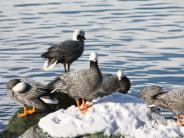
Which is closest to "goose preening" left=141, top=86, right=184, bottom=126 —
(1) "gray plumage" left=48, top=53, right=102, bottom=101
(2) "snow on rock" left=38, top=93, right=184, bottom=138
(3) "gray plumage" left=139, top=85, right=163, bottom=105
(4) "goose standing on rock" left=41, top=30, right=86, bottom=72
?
(3) "gray plumage" left=139, top=85, right=163, bottom=105

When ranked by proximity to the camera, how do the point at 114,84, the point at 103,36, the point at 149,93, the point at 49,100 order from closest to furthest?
the point at 149,93
the point at 49,100
the point at 114,84
the point at 103,36

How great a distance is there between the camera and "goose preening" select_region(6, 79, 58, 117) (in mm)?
15734

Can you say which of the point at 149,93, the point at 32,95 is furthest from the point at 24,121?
the point at 149,93

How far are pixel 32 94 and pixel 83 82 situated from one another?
1407 mm

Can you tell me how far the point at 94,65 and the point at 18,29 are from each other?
56.3 feet

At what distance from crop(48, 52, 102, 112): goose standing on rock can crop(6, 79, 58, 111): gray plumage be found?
442mm

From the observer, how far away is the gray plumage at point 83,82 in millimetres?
15000

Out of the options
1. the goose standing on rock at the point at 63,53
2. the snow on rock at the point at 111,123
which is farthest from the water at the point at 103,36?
the snow on rock at the point at 111,123

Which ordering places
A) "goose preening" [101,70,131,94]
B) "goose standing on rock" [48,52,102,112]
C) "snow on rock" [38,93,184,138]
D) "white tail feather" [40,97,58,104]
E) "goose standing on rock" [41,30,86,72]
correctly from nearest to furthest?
"snow on rock" [38,93,184,138], "goose standing on rock" [48,52,102,112], "white tail feather" [40,97,58,104], "goose preening" [101,70,131,94], "goose standing on rock" [41,30,86,72]

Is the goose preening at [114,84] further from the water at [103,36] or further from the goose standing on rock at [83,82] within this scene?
the water at [103,36]

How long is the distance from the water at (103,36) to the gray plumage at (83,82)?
95.5 inches

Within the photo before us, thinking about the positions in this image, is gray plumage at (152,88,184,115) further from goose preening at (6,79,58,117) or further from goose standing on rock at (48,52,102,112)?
goose preening at (6,79,58,117)

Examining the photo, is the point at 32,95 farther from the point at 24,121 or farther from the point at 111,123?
the point at 111,123

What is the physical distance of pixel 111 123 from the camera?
1324cm
